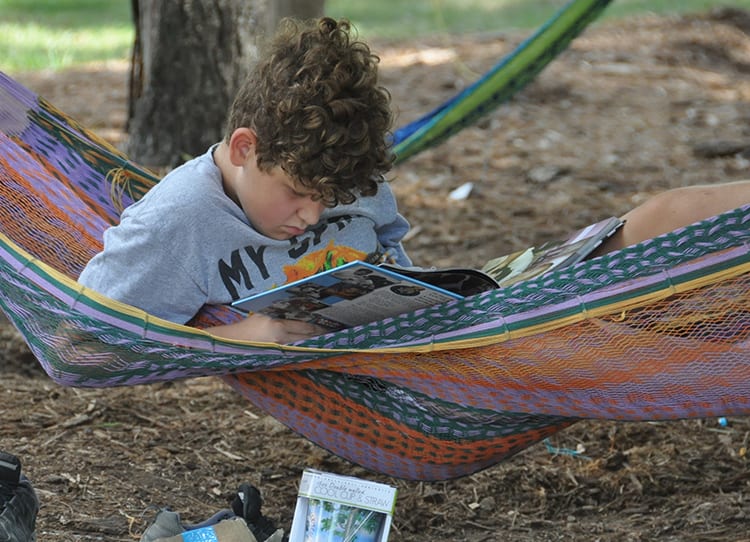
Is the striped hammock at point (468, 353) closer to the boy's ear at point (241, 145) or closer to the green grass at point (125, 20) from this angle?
the boy's ear at point (241, 145)

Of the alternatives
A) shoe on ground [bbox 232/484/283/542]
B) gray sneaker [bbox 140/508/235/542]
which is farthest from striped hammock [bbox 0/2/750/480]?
gray sneaker [bbox 140/508/235/542]

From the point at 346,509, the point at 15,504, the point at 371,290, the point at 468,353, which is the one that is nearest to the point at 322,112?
the point at 371,290

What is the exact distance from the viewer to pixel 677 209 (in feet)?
7.63

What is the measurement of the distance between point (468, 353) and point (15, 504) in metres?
0.89

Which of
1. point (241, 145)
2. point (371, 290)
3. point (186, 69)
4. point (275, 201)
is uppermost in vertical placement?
point (186, 69)

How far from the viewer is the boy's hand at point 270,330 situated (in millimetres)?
2252

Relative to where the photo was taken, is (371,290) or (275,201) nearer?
(371,290)

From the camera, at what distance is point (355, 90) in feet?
7.14

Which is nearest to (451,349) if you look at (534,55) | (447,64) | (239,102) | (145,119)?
(239,102)

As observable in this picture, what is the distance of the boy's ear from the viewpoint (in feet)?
7.30

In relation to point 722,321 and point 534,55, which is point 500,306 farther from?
point 534,55

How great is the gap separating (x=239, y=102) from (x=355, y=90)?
26cm

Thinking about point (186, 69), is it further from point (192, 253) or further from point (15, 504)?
point (15, 504)

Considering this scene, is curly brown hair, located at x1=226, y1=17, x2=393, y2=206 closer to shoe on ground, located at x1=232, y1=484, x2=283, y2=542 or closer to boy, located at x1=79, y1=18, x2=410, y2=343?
boy, located at x1=79, y1=18, x2=410, y2=343
